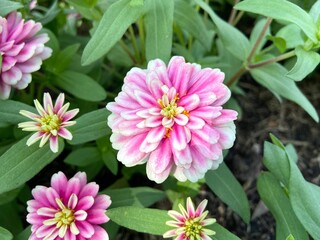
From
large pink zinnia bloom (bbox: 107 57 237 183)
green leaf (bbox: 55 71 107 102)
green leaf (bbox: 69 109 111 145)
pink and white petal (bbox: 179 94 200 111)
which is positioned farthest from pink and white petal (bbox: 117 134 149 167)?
green leaf (bbox: 55 71 107 102)

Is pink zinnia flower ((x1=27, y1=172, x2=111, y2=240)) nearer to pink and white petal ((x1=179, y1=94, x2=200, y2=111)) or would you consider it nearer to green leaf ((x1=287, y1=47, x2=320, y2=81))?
pink and white petal ((x1=179, y1=94, x2=200, y2=111))

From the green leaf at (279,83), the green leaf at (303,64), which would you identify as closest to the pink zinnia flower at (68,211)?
the green leaf at (303,64)

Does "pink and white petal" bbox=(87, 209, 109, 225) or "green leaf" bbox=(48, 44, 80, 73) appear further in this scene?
"green leaf" bbox=(48, 44, 80, 73)

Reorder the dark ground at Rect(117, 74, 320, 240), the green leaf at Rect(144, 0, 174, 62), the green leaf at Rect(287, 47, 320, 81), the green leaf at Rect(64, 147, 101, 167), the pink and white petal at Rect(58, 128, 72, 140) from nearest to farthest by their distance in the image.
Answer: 1. the pink and white petal at Rect(58, 128, 72, 140)
2. the green leaf at Rect(287, 47, 320, 81)
3. the green leaf at Rect(144, 0, 174, 62)
4. the green leaf at Rect(64, 147, 101, 167)
5. the dark ground at Rect(117, 74, 320, 240)

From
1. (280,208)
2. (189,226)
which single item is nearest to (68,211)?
(189,226)

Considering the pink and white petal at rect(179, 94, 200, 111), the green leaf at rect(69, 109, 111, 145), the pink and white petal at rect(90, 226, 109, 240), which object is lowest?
the pink and white petal at rect(90, 226, 109, 240)

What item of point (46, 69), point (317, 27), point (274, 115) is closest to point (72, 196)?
point (46, 69)

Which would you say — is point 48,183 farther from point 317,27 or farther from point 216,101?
point 317,27
